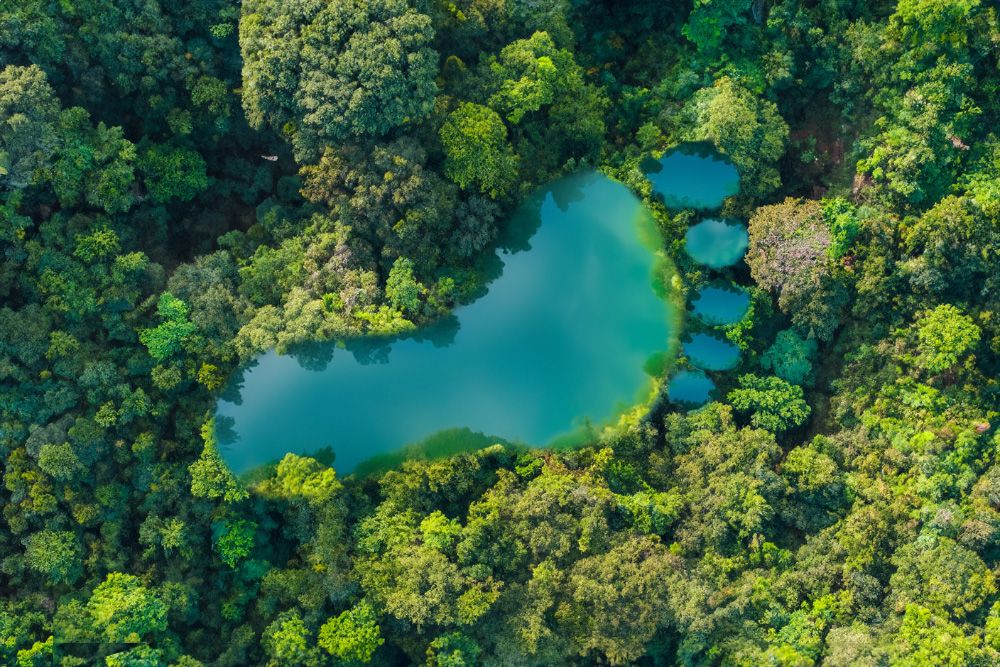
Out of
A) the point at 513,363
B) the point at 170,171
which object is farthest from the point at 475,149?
the point at 170,171

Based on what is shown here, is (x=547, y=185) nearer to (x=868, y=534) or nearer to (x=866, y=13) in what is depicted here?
(x=866, y=13)

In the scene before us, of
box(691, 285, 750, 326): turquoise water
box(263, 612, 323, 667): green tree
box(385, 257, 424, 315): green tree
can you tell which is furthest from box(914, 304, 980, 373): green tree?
box(263, 612, 323, 667): green tree

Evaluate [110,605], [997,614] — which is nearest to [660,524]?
[997,614]

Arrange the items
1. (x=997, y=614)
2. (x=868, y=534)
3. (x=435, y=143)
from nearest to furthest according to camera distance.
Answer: (x=997, y=614)
(x=868, y=534)
(x=435, y=143)

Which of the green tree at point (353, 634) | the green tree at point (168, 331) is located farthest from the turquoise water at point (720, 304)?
the green tree at point (168, 331)

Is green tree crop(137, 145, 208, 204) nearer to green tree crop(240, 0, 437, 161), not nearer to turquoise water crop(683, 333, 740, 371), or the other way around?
green tree crop(240, 0, 437, 161)

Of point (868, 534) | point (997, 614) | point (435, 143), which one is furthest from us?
point (435, 143)
